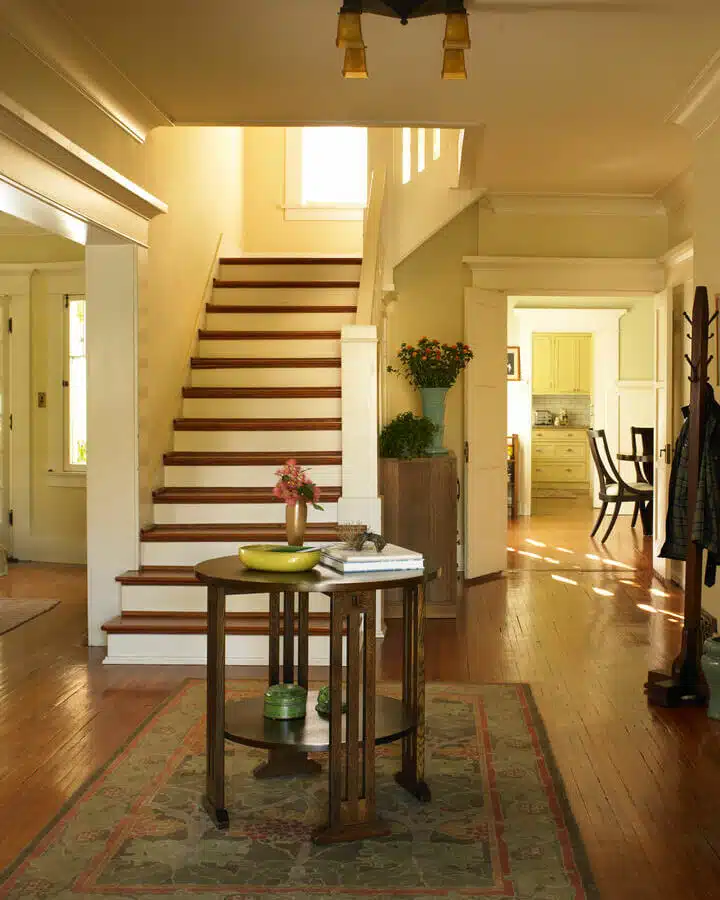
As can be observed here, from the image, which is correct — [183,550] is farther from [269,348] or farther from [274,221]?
[274,221]

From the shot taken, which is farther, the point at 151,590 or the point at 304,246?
the point at 304,246

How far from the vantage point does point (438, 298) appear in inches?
342

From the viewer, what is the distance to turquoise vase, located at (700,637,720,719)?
456 cm

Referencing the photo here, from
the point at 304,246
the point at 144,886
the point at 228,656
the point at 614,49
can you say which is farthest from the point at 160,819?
the point at 304,246

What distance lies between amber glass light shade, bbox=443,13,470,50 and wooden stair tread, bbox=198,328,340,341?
4.08m

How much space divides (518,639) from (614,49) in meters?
3.21

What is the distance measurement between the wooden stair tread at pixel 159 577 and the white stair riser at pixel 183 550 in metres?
0.07

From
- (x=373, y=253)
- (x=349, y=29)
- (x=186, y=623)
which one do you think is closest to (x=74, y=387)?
(x=373, y=253)

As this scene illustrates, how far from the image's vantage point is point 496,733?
4359 millimetres

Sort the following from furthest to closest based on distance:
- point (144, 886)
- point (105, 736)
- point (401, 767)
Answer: point (105, 736), point (401, 767), point (144, 886)

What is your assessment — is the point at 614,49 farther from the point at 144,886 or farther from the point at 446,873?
the point at 144,886

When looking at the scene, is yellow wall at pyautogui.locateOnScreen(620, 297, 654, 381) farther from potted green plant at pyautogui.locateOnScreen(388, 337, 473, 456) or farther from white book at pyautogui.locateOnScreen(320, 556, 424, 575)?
white book at pyautogui.locateOnScreen(320, 556, 424, 575)

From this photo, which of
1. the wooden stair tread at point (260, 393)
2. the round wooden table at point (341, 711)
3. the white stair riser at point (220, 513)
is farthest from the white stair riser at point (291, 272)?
the round wooden table at point (341, 711)

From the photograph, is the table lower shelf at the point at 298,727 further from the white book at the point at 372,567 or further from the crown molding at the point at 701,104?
the crown molding at the point at 701,104
